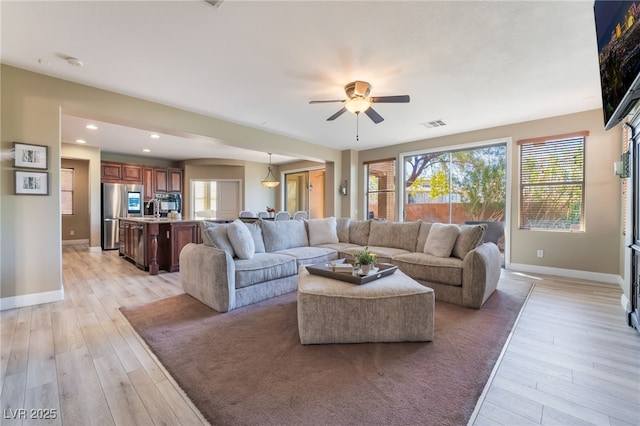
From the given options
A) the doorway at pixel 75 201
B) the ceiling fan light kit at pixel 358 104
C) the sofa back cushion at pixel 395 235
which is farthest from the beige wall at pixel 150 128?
the doorway at pixel 75 201

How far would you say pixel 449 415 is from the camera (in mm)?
1451

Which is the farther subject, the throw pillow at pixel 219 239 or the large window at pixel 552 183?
the large window at pixel 552 183

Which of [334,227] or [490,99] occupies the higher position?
[490,99]

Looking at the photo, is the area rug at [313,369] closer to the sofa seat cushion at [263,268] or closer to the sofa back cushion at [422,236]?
the sofa seat cushion at [263,268]

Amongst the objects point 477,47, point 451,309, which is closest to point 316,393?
point 451,309

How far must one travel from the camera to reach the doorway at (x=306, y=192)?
916 centimetres

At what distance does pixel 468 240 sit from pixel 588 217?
2523 mm

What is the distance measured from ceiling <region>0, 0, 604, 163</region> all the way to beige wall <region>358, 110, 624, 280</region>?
0.37 meters

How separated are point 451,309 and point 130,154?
886 cm

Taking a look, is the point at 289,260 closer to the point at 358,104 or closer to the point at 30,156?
the point at 358,104

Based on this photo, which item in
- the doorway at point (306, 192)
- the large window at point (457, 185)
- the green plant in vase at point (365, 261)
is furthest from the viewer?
the doorway at point (306, 192)

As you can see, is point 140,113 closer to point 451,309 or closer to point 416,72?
point 416,72

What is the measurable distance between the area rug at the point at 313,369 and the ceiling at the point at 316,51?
259 centimetres

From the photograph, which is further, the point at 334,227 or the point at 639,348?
the point at 334,227
